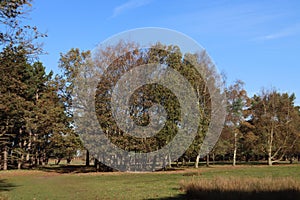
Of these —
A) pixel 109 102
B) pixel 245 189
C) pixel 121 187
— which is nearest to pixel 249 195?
pixel 245 189

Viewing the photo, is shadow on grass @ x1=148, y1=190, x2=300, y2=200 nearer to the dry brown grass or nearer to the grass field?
the dry brown grass

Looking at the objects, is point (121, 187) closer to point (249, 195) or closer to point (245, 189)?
point (245, 189)

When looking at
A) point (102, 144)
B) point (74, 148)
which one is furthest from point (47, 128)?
point (102, 144)

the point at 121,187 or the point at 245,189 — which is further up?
the point at 245,189

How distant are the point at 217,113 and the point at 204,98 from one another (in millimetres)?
3335

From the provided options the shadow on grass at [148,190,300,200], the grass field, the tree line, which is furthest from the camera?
the tree line

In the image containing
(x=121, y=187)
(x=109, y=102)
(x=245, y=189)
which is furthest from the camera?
(x=109, y=102)

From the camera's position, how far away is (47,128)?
47969mm

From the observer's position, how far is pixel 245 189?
13438mm

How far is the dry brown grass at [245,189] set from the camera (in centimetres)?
1234

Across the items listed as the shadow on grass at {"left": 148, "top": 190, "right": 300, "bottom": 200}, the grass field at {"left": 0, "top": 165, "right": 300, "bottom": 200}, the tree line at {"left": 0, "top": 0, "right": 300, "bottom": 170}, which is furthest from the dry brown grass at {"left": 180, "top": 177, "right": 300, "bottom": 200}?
the tree line at {"left": 0, "top": 0, "right": 300, "bottom": 170}

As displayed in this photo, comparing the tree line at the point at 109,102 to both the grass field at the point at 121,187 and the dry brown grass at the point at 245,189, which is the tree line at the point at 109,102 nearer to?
the grass field at the point at 121,187

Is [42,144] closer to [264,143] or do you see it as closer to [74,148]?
[74,148]

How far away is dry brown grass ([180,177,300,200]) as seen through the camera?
1234 centimetres
